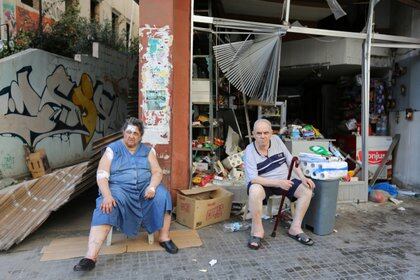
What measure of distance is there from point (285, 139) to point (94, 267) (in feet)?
12.4

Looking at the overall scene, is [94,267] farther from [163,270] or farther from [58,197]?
[58,197]

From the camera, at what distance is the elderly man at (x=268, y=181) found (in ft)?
12.6

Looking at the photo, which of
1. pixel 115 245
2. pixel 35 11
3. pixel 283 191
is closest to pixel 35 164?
pixel 115 245

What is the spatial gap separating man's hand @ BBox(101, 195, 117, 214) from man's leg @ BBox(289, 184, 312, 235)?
198 centimetres

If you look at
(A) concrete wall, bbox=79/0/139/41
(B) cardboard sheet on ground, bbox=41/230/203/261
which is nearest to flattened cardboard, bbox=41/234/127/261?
(B) cardboard sheet on ground, bbox=41/230/203/261

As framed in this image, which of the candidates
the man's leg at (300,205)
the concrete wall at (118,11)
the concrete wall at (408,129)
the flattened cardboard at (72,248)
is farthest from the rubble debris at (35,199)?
the concrete wall at (118,11)

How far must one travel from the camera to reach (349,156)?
641 cm

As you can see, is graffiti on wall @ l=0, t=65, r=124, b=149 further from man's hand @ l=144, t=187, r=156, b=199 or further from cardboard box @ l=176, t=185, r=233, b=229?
man's hand @ l=144, t=187, r=156, b=199

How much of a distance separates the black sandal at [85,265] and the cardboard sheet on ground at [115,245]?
359 millimetres

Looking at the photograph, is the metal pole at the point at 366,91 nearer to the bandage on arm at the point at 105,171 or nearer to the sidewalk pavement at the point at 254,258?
the sidewalk pavement at the point at 254,258

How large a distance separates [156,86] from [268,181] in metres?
1.90

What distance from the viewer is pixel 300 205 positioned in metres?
4.02

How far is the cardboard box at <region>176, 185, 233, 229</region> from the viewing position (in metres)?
4.28

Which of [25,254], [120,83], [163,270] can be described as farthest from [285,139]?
[120,83]
